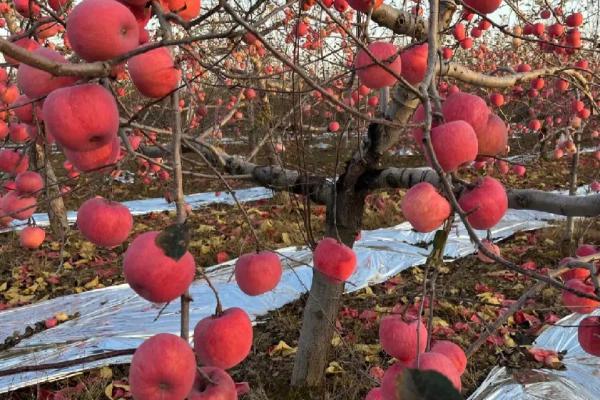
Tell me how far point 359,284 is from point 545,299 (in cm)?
142

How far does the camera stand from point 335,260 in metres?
1.50

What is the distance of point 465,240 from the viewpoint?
521 cm

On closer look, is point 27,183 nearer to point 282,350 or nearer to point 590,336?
point 590,336

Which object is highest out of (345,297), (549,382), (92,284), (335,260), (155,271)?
(155,271)

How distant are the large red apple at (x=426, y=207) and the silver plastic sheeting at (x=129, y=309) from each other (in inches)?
67.8

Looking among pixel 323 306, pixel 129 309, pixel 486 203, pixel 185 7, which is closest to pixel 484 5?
pixel 486 203

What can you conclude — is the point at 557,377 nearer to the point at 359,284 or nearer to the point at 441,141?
the point at 359,284

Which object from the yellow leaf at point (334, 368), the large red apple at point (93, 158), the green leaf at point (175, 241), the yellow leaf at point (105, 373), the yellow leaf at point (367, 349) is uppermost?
the large red apple at point (93, 158)

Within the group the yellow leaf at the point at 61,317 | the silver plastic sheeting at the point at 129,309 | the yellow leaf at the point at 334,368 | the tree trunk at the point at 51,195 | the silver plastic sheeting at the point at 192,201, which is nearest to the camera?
the tree trunk at the point at 51,195

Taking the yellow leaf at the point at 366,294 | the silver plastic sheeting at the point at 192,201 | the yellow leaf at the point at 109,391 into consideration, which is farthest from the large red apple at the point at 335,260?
the silver plastic sheeting at the point at 192,201

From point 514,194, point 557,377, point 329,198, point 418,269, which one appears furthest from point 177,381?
point 418,269

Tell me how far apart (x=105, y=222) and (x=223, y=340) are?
338mm

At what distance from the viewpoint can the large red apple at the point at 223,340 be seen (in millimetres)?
863

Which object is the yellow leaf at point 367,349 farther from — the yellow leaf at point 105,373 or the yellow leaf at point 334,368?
the yellow leaf at point 105,373
